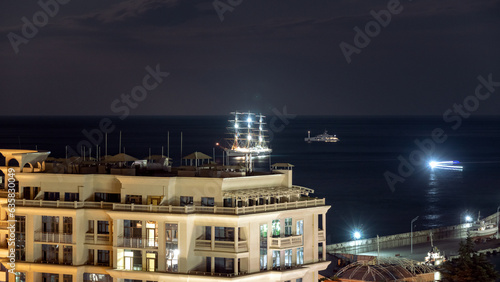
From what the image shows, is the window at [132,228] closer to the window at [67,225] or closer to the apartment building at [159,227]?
the apartment building at [159,227]

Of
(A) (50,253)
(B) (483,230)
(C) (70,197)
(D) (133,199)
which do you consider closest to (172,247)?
(D) (133,199)

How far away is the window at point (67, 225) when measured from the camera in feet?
141

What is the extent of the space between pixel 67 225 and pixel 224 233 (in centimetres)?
877

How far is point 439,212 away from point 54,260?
8997 centimetres

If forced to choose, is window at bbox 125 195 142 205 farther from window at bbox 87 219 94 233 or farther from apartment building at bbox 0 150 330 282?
window at bbox 87 219 94 233

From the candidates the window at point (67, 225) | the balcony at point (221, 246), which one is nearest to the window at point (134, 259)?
the balcony at point (221, 246)

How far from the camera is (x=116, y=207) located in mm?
41531

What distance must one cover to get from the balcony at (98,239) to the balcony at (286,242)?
843 cm

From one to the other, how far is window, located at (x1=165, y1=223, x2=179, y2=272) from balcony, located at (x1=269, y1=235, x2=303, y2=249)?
469cm

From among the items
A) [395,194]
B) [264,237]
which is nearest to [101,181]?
[264,237]

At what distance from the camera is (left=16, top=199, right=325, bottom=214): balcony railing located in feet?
131

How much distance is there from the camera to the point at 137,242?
41000 mm

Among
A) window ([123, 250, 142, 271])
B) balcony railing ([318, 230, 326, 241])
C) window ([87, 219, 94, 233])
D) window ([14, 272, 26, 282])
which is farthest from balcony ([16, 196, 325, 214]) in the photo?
window ([14, 272, 26, 282])

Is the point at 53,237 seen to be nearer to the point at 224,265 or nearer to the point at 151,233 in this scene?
the point at 151,233
